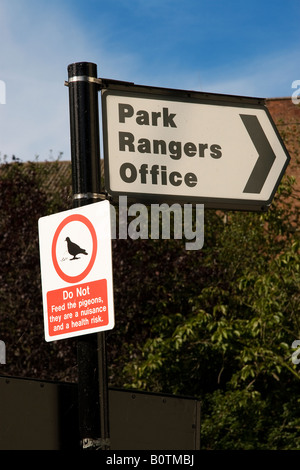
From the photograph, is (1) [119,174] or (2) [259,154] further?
(2) [259,154]

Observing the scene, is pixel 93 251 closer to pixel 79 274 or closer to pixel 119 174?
pixel 79 274

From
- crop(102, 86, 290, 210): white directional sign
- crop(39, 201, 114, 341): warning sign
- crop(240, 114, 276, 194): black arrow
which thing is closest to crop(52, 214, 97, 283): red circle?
crop(39, 201, 114, 341): warning sign

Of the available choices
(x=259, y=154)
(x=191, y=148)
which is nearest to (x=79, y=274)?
(x=191, y=148)

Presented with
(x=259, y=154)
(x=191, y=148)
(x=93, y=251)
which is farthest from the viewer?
(x=259, y=154)

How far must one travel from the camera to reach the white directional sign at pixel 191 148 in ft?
11.4

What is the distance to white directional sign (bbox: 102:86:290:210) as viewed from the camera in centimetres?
348

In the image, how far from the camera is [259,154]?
3.79 m

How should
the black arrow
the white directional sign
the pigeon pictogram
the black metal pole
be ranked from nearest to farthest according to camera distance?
the black metal pole → the pigeon pictogram → the white directional sign → the black arrow

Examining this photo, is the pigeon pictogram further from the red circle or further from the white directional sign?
the white directional sign

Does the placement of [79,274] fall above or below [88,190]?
below

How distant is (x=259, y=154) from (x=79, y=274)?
1.09 metres

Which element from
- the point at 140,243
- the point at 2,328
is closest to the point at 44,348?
the point at 2,328

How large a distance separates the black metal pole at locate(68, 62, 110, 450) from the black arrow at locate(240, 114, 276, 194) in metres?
0.77

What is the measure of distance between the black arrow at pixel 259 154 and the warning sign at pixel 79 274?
2.76 ft
